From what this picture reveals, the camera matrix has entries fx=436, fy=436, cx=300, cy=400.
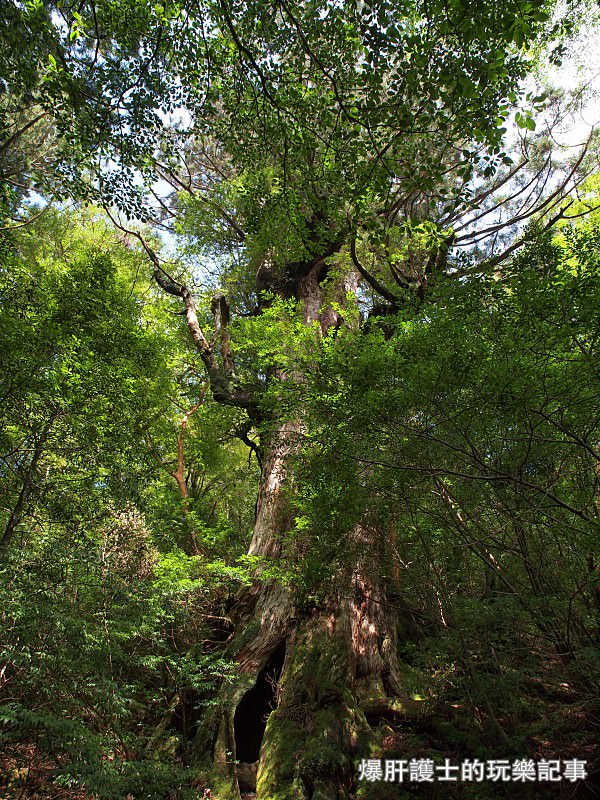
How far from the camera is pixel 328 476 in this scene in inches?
172

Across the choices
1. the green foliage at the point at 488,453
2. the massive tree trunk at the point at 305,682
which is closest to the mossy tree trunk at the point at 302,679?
the massive tree trunk at the point at 305,682

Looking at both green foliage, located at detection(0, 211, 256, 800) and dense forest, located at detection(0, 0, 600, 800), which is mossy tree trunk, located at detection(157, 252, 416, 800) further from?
green foliage, located at detection(0, 211, 256, 800)

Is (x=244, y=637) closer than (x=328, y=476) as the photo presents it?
No

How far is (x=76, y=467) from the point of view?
5750mm

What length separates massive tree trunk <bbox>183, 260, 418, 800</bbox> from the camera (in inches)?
172

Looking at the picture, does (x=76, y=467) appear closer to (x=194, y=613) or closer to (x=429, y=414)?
(x=194, y=613)

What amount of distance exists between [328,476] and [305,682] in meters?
2.62

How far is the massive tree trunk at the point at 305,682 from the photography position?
437 cm

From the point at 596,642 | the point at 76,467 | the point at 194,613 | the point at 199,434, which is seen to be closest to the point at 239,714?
the point at 194,613

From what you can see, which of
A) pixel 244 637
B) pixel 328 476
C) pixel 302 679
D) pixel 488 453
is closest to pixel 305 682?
pixel 302 679

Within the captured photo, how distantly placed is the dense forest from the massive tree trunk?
32mm

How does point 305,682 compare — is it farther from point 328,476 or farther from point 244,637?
point 328,476

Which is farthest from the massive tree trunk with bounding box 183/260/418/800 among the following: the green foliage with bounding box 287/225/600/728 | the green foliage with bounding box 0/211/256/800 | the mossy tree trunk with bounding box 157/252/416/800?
the green foliage with bounding box 287/225/600/728

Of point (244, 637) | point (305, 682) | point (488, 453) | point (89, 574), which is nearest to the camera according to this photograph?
point (488, 453)
